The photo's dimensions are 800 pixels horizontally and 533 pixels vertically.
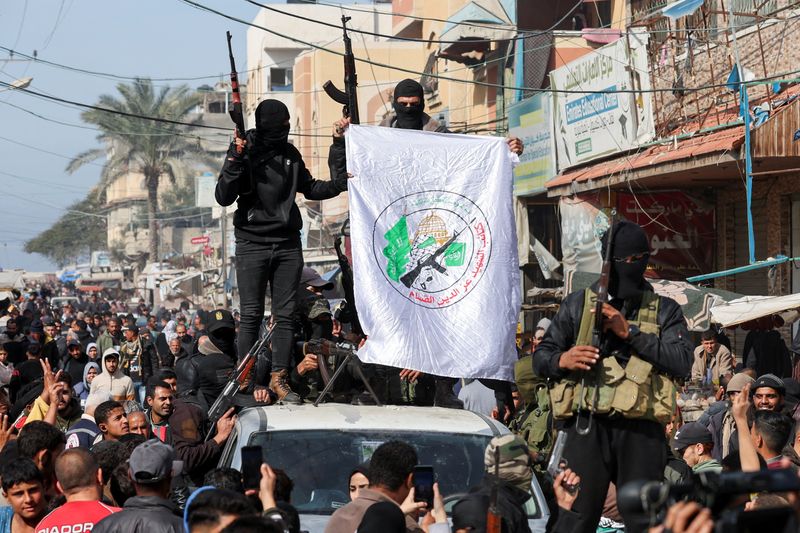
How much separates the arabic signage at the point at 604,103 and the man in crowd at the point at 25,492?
42.0 ft

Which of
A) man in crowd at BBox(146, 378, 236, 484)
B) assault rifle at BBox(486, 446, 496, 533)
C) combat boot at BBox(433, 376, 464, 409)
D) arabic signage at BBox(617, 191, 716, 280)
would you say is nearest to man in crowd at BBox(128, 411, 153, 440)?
man in crowd at BBox(146, 378, 236, 484)

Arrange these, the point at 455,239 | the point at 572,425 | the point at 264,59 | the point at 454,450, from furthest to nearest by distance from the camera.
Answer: the point at 264,59 → the point at 455,239 → the point at 454,450 → the point at 572,425

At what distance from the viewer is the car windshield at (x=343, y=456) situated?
6.34 metres

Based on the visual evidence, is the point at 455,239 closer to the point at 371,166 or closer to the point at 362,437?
the point at 371,166

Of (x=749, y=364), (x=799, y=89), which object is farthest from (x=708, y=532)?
(x=799, y=89)

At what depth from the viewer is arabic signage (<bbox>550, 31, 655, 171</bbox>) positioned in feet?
58.5

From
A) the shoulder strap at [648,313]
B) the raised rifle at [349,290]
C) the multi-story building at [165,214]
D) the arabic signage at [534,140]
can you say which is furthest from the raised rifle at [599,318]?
the multi-story building at [165,214]

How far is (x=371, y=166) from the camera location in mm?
7805

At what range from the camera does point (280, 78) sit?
2199 inches

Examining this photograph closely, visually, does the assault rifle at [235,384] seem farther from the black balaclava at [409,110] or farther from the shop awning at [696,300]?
the shop awning at [696,300]

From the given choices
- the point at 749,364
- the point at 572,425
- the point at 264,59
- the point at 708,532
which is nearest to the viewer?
the point at 708,532

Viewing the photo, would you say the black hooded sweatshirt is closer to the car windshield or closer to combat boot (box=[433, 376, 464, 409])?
combat boot (box=[433, 376, 464, 409])

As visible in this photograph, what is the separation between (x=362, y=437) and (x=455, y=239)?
1.58 metres

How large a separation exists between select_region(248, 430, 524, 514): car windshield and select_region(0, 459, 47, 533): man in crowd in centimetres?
108
